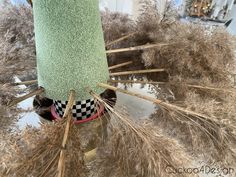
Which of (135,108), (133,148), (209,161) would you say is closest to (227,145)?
(209,161)

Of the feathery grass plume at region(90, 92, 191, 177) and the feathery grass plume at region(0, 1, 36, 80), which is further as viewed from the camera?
the feathery grass plume at region(0, 1, 36, 80)

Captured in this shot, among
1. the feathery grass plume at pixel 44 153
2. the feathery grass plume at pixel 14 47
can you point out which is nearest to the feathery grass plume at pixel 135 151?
the feathery grass plume at pixel 44 153

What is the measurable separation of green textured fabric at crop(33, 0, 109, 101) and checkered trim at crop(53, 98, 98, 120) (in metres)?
0.04

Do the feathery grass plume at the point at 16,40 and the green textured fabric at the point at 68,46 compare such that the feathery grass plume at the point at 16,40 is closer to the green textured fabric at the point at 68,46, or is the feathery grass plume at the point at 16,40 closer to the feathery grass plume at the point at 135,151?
the green textured fabric at the point at 68,46

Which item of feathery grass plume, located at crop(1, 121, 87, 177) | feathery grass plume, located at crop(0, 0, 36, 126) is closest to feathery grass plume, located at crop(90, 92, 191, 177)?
feathery grass plume, located at crop(1, 121, 87, 177)

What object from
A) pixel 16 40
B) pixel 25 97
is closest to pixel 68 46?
→ pixel 25 97

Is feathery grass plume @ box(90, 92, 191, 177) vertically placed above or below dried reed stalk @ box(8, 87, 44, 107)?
below

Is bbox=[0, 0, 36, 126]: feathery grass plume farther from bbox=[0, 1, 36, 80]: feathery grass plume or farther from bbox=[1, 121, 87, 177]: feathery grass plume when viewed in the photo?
bbox=[1, 121, 87, 177]: feathery grass plume

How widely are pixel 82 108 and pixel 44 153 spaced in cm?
19

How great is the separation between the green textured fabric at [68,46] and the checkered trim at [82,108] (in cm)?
4

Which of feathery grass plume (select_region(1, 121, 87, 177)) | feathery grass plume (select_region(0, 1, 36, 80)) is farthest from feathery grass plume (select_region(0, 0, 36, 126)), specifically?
feathery grass plume (select_region(1, 121, 87, 177))

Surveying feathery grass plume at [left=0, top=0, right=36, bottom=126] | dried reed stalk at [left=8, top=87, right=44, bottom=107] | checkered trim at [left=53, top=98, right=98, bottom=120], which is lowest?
checkered trim at [left=53, top=98, right=98, bottom=120]

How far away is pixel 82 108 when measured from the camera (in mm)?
585

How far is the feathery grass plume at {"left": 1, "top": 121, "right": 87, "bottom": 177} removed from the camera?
0.39 metres
